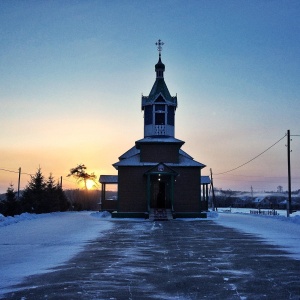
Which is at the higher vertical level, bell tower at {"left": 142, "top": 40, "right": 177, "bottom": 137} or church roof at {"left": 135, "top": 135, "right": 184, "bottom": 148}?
bell tower at {"left": 142, "top": 40, "right": 177, "bottom": 137}

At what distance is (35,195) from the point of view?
153ft

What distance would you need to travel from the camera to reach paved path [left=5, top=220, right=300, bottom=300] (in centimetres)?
756

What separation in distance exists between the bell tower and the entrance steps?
7759 millimetres

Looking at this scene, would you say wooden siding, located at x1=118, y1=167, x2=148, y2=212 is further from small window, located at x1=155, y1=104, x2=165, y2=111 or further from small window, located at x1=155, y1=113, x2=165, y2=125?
small window, located at x1=155, y1=104, x2=165, y2=111

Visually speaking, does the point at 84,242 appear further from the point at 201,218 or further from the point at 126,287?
the point at 201,218

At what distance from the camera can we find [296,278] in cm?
888

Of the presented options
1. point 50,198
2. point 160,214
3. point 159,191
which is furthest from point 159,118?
point 50,198

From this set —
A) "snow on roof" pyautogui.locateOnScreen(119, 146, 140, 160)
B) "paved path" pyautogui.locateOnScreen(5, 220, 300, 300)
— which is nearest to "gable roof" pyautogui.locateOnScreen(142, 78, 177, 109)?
"snow on roof" pyautogui.locateOnScreen(119, 146, 140, 160)

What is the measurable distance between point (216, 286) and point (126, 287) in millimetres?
1873

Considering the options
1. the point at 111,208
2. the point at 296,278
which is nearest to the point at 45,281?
the point at 296,278

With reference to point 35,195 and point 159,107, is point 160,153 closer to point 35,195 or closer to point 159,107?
point 159,107

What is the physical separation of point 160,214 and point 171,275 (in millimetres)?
23389

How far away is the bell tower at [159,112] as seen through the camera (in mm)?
37750

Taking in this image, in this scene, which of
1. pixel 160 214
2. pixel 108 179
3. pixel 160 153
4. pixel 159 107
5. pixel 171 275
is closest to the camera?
pixel 171 275
